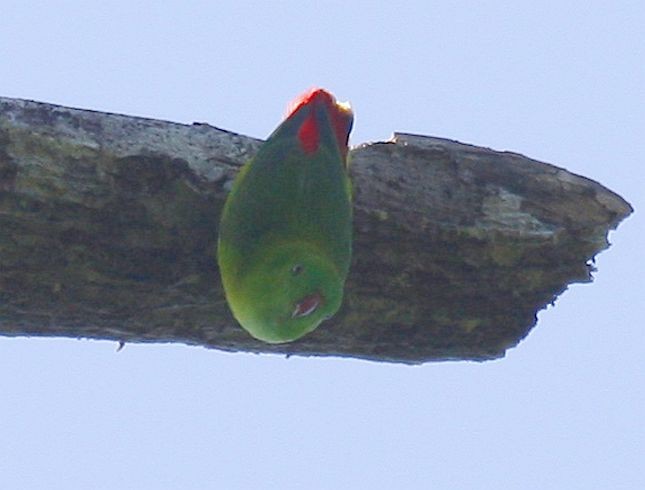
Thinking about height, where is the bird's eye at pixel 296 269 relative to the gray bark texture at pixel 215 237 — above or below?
below

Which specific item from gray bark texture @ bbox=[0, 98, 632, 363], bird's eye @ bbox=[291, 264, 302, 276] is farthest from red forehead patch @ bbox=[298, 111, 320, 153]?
bird's eye @ bbox=[291, 264, 302, 276]

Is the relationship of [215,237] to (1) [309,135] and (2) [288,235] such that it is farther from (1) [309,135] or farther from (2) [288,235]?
(1) [309,135]

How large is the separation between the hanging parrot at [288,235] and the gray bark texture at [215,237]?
0.18 meters

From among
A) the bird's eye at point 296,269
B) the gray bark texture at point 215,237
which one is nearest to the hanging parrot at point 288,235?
the bird's eye at point 296,269

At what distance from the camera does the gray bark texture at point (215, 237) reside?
4.86m

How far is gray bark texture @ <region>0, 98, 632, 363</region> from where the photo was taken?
15.9 ft

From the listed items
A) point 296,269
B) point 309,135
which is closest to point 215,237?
point 296,269

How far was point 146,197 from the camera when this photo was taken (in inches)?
195

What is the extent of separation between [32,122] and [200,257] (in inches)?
33.4

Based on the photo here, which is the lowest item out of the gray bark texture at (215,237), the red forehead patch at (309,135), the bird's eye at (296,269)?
the bird's eye at (296,269)

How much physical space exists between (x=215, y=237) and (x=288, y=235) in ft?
1.06

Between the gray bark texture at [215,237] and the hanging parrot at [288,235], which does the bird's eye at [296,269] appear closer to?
the hanging parrot at [288,235]

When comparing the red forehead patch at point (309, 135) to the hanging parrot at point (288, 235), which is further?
the red forehead patch at point (309, 135)

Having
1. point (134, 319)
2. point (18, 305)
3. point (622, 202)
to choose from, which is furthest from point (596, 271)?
point (18, 305)
